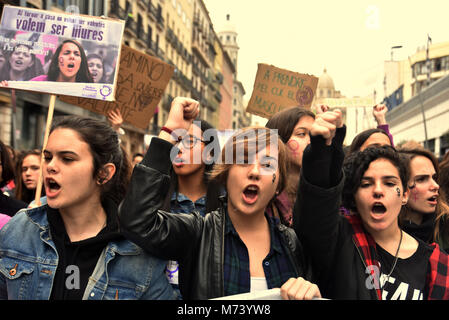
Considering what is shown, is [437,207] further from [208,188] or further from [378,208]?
[208,188]

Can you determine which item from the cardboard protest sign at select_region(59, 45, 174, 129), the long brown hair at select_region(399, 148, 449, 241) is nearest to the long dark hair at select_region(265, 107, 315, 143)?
the long brown hair at select_region(399, 148, 449, 241)

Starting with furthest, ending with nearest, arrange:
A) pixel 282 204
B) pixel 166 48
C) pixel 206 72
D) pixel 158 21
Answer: pixel 206 72 → pixel 166 48 → pixel 158 21 → pixel 282 204

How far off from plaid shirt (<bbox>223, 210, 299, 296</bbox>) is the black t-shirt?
0.42m

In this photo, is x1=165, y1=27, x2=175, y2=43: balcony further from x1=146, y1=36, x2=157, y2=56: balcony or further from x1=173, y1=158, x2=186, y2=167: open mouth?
x1=173, y1=158, x2=186, y2=167: open mouth

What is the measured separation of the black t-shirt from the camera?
82.0 inches

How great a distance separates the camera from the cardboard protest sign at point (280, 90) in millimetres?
4938

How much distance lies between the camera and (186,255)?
201cm

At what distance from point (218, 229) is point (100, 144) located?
0.67 metres

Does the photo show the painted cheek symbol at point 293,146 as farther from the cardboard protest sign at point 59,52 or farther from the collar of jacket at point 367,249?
the cardboard protest sign at point 59,52

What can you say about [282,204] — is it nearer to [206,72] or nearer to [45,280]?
[45,280]

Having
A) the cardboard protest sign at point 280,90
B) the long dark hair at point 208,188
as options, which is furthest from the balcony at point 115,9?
the long dark hair at point 208,188

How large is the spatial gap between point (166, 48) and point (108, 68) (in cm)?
3462

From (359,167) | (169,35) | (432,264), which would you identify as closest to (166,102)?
(169,35)
